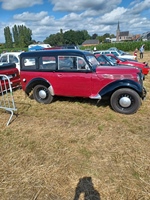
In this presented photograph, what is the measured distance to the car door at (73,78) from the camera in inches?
195

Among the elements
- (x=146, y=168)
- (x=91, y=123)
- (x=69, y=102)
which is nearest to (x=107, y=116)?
(x=91, y=123)

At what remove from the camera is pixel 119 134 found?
3768 mm

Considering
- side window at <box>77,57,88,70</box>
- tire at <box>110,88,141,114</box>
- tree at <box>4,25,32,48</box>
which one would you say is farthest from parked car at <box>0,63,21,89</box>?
tree at <box>4,25,32,48</box>

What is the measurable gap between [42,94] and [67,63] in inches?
56.9

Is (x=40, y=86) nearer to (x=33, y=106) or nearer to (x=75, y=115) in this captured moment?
(x=33, y=106)

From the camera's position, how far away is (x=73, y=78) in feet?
16.7

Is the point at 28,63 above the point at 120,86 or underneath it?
above

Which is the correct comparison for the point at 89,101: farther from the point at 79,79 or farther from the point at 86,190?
the point at 86,190

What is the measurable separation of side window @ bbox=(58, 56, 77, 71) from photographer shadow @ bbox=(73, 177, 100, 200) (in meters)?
3.35

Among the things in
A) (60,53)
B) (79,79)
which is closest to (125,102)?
(79,79)

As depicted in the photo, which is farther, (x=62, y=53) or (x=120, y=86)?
(x=62, y=53)

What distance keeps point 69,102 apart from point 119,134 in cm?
254

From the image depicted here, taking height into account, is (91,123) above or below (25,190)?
above

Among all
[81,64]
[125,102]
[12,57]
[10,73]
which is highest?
[12,57]
